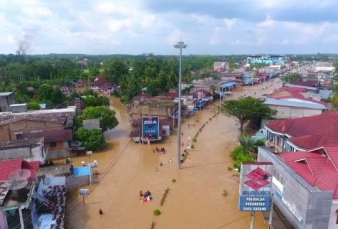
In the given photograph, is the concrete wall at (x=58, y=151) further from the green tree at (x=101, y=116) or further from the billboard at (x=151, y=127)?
the billboard at (x=151, y=127)

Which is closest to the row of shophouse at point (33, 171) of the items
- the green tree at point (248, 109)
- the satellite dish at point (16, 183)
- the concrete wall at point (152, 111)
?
the satellite dish at point (16, 183)

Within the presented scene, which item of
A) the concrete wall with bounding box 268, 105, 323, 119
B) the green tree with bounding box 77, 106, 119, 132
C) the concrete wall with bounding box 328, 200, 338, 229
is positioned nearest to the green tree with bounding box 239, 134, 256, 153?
A: the concrete wall with bounding box 328, 200, 338, 229

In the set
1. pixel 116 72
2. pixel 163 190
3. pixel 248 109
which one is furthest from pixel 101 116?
pixel 116 72

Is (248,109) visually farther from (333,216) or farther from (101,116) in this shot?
(333,216)

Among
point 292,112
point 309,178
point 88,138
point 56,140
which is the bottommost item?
point 88,138

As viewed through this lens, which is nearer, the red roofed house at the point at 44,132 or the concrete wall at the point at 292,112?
the red roofed house at the point at 44,132

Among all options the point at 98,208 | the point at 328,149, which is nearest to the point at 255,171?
the point at 328,149
